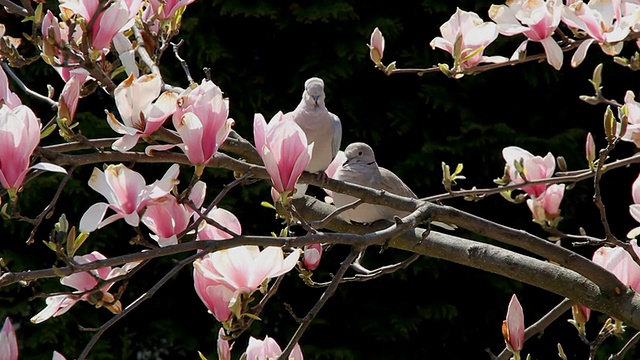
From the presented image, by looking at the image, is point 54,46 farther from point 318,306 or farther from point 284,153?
point 318,306

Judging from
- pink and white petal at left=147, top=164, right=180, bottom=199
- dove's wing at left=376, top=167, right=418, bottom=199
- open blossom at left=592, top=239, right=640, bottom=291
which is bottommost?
dove's wing at left=376, top=167, right=418, bottom=199

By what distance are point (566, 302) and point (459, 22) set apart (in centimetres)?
56

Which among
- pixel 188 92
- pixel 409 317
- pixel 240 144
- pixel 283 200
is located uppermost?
pixel 188 92

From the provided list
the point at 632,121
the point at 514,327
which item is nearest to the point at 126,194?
the point at 514,327

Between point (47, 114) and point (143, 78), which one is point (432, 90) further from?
point (143, 78)

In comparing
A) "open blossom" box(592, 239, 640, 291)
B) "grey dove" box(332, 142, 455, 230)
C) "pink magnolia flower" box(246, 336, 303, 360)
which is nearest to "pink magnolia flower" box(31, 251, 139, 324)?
"pink magnolia flower" box(246, 336, 303, 360)

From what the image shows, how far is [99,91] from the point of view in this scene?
12.0 ft

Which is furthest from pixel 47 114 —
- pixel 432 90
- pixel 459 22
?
pixel 459 22

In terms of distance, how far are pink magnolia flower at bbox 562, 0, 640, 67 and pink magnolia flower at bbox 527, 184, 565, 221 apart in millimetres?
235

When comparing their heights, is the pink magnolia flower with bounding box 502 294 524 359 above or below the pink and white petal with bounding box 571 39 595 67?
below

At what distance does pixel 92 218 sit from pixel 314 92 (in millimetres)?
1462

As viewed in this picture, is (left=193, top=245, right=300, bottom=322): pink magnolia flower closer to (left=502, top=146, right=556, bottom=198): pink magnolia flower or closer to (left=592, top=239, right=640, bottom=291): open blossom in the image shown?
(left=502, top=146, right=556, bottom=198): pink magnolia flower

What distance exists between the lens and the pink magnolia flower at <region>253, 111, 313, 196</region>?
1.05 m

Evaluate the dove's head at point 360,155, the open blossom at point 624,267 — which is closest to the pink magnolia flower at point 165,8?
the open blossom at point 624,267
